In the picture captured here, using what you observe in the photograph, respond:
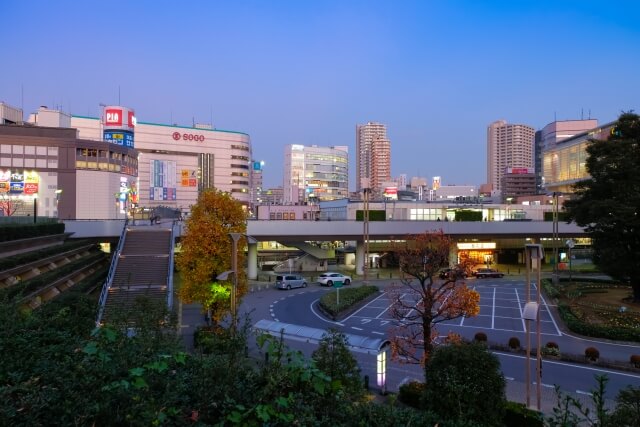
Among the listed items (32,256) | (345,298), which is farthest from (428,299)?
(32,256)

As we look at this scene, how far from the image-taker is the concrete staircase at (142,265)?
90.4ft

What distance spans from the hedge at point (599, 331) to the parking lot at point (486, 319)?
0.92m

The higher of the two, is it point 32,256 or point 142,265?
point 32,256

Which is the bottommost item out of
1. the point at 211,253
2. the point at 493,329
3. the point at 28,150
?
the point at 493,329

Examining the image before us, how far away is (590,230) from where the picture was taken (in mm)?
33062

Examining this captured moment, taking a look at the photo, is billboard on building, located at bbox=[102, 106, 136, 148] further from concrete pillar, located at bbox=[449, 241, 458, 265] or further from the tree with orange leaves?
the tree with orange leaves

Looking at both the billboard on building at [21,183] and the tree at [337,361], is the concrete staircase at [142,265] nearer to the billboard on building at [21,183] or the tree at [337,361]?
the tree at [337,361]

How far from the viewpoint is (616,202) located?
30.0 m

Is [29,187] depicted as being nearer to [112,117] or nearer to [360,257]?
[112,117]

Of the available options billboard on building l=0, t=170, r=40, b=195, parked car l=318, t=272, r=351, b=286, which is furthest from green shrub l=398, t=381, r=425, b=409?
billboard on building l=0, t=170, r=40, b=195

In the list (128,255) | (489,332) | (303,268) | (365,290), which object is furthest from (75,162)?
(489,332)

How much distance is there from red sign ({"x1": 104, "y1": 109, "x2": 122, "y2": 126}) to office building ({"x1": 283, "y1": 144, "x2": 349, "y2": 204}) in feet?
309

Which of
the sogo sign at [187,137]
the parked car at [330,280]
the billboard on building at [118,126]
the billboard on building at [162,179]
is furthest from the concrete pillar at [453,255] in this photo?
the sogo sign at [187,137]

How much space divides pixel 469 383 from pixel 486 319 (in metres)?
19.4
